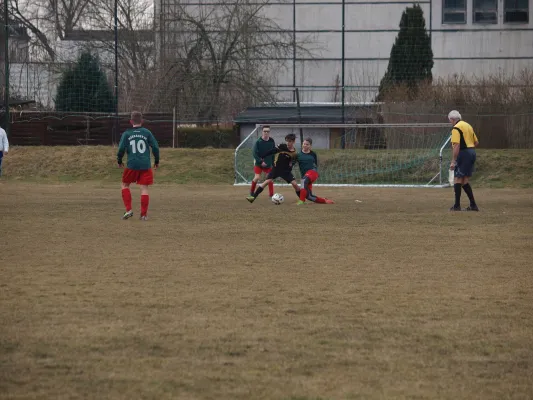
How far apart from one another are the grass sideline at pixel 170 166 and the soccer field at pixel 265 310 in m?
13.2

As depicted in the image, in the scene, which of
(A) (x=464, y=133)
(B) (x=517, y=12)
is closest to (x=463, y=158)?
(A) (x=464, y=133)

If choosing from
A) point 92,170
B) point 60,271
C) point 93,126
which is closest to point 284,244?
point 60,271

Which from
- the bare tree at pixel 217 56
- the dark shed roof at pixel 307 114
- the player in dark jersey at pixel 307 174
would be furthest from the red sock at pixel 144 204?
the bare tree at pixel 217 56

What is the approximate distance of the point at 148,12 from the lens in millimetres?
45969

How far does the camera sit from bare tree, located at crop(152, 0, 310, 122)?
37.0 metres

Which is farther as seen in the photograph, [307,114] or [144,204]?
[307,114]

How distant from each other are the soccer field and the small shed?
16583mm

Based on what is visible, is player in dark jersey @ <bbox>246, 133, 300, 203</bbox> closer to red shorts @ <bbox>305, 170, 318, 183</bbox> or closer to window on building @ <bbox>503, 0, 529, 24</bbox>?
red shorts @ <bbox>305, 170, 318, 183</bbox>

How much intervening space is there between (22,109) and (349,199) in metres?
17.0

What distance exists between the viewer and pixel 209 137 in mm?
35531

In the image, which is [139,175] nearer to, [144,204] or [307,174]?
[144,204]

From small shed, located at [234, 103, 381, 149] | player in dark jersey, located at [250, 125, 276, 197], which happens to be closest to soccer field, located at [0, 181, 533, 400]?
player in dark jersey, located at [250, 125, 276, 197]

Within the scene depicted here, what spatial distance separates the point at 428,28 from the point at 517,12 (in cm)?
449

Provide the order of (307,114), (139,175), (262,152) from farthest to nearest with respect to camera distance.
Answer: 1. (307,114)
2. (262,152)
3. (139,175)
